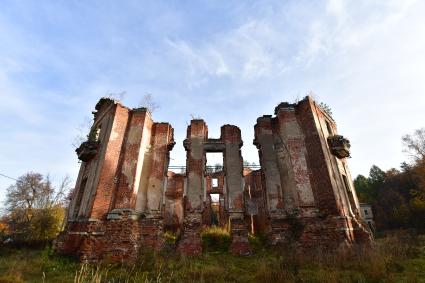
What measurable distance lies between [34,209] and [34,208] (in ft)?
1.27

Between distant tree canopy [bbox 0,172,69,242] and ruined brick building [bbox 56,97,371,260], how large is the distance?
1359 cm

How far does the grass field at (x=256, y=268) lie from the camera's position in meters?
6.77

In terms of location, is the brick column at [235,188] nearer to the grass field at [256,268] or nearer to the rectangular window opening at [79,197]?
the grass field at [256,268]

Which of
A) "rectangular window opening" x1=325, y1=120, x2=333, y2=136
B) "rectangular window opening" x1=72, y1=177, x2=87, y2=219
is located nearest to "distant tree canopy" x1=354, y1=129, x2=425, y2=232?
"rectangular window opening" x1=325, y1=120, x2=333, y2=136

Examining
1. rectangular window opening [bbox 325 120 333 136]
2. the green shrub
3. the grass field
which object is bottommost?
the grass field

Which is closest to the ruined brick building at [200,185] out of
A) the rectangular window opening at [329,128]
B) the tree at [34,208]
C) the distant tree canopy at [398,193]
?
the rectangular window opening at [329,128]

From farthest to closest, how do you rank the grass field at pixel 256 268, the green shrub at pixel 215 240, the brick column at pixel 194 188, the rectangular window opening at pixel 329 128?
the rectangular window opening at pixel 329 128 → the green shrub at pixel 215 240 → the brick column at pixel 194 188 → the grass field at pixel 256 268

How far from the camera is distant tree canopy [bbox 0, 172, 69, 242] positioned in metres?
22.7

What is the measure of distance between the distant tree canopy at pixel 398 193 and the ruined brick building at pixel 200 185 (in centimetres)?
2347

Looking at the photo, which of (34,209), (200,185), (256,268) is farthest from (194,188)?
(34,209)

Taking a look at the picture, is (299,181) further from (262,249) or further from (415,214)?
(415,214)

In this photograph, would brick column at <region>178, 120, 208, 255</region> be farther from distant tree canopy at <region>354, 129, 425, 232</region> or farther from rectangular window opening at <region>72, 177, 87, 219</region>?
distant tree canopy at <region>354, 129, 425, 232</region>

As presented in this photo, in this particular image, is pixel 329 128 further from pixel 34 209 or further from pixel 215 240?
pixel 34 209

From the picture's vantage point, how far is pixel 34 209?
27078 millimetres
